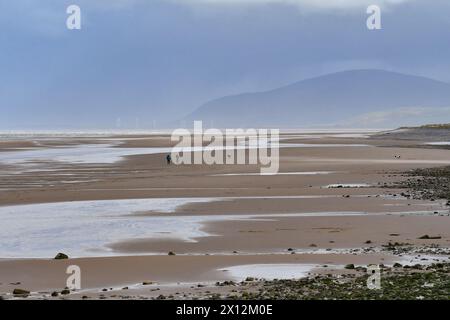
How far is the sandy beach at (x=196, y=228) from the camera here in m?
10.9

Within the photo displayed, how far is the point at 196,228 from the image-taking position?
15.9m

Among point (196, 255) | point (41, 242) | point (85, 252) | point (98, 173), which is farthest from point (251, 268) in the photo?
point (98, 173)

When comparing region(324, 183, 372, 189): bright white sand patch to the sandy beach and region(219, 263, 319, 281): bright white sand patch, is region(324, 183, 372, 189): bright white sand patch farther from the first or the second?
region(219, 263, 319, 281): bright white sand patch

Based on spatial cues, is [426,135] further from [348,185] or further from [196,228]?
[196,228]

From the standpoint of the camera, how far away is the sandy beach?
35.9 feet

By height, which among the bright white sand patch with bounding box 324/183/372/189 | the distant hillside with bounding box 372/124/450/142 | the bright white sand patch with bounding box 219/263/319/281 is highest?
the distant hillside with bounding box 372/124/450/142

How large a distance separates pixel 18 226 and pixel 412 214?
9.52 m

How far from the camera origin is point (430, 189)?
22406mm

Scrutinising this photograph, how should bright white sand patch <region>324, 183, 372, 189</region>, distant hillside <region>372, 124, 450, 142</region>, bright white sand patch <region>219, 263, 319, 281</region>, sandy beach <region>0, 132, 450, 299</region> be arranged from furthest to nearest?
1. distant hillside <region>372, 124, 450, 142</region>
2. bright white sand patch <region>324, 183, 372, 189</region>
3. sandy beach <region>0, 132, 450, 299</region>
4. bright white sand patch <region>219, 263, 319, 281</region>

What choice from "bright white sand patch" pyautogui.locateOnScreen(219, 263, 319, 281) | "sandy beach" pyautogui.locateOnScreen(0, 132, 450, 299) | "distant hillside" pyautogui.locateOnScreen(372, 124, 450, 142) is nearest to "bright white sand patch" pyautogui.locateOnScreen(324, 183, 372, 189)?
"sandy beach" pyautogui.locateOnScreen(0, 132, 450, 299)

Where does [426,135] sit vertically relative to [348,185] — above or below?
above

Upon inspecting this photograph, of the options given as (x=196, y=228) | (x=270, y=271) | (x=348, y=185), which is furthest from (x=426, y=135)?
(x=270, y=271)
